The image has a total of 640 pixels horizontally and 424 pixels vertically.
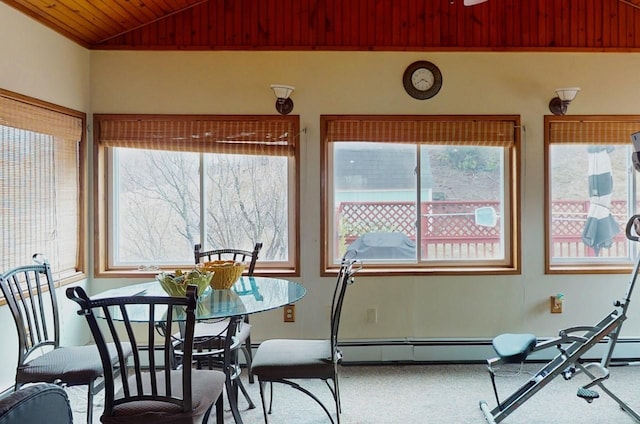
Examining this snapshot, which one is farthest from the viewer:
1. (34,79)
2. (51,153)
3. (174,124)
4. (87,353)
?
(174,124)

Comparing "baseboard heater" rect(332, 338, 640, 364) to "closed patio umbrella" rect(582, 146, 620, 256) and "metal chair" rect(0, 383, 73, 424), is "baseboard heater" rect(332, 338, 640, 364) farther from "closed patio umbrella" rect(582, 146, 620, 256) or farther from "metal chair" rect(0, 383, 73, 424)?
"metal chair" rect(0, 383, 73, 424)

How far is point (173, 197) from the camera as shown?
3.85 metres

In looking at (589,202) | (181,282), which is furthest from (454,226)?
(181,282)

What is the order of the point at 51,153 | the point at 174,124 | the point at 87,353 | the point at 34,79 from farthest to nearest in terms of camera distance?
the point at 174,124, the point at 51,153, the point at 34,79, the point at 87,353

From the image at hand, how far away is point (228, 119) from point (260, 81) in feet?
1.28

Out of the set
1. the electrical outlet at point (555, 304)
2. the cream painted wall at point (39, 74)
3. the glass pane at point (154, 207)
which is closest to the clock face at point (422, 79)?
the glass pane at point (154, 207)

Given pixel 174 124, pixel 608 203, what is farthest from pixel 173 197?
pixel 608 203

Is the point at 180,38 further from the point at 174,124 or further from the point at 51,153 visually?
the point at 51,153

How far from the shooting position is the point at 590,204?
388 cm

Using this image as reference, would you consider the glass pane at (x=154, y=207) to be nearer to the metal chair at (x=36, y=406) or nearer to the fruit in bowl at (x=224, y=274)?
the fruit in bowl at (x=224, y=274)

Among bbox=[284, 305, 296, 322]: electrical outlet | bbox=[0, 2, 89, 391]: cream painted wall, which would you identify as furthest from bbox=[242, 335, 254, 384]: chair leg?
bbox=[0, 2, 89, 391]: cream painted wall

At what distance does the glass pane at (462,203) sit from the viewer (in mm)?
3861

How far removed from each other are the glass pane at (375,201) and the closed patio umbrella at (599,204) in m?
1.43

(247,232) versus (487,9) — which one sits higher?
(487,9)
